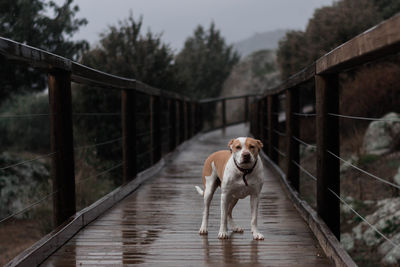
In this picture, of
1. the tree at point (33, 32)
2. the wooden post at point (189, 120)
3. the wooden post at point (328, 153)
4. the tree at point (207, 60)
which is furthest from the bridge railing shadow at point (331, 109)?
the tree at point (207, 60)

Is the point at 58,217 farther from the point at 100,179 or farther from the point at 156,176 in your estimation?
the point at 100,179

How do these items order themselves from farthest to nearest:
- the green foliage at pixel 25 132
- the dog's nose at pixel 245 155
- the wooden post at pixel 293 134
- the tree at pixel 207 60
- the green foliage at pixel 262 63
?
1. the tree at pixel 207 60
2. the green foliage at pixel 262 63
3. the green foliage at pixel 25 132
4. the wooden post at pixel 293 134
5. the dog's nose at pixel 245 155

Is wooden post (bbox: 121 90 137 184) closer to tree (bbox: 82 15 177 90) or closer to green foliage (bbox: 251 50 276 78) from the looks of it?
tree (bbox: 82 15 177 90)

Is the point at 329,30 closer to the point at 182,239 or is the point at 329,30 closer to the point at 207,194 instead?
the point at 207,194

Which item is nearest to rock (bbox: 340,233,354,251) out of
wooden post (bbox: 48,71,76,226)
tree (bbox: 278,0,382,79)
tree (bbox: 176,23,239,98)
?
wooden post (bbox: 48,71,76,226)

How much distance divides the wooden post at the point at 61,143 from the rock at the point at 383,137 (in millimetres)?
7351

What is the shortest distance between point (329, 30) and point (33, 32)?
327 inches

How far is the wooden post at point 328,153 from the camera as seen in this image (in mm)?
3154

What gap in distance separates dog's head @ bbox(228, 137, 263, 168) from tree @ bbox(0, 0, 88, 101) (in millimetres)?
10977

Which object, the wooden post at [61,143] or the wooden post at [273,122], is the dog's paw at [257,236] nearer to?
the wooden post at [61,143]

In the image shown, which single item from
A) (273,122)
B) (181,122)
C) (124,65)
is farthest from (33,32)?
(273,122)

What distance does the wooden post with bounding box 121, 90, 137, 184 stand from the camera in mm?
5406

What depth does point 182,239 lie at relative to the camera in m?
3.23

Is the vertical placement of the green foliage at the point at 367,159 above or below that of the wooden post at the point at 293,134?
below
